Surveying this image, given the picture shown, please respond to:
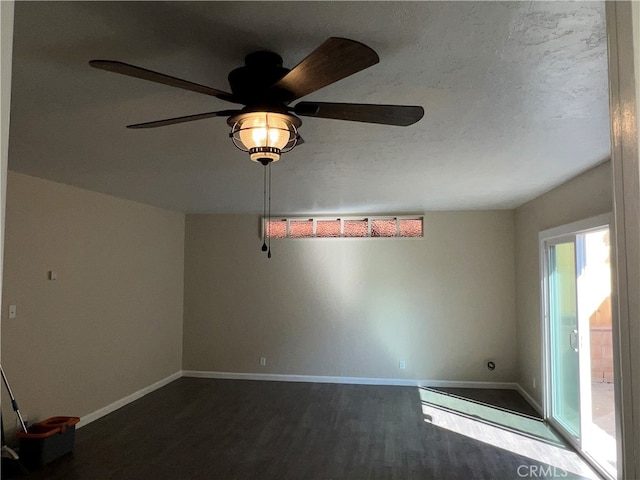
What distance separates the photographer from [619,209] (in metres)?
0.70

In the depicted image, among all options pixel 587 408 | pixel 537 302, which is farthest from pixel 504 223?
pixel 587 408

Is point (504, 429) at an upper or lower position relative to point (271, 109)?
lower

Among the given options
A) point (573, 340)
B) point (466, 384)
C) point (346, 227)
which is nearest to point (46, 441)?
point (346, 227)

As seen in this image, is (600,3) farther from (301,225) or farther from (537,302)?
(301,225)

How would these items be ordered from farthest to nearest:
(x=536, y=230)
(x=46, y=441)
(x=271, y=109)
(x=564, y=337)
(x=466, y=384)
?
(x=466, y=384), (x=536, y=230), (x=564, y=337), (x=46, y=441), (x=271, y=109)

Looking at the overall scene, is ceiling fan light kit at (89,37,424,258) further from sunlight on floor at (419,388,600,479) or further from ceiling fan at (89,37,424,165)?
sunlight on floor at (419,388,600,479)

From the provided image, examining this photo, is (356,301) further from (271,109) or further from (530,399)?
(271,109)

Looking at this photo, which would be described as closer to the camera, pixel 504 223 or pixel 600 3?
pixel 600 3

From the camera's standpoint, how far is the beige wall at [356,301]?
5922 mm

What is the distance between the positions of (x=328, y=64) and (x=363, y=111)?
0.37 metres

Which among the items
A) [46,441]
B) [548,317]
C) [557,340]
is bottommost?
[46,441]

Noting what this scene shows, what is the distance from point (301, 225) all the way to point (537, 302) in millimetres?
3299

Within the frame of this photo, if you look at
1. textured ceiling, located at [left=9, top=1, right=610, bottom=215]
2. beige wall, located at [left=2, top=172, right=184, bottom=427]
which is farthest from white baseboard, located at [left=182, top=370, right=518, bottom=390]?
textured ceiling, located at [left=9, top=1, right=610, bottom=215]

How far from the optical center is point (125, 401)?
5.11 meters
